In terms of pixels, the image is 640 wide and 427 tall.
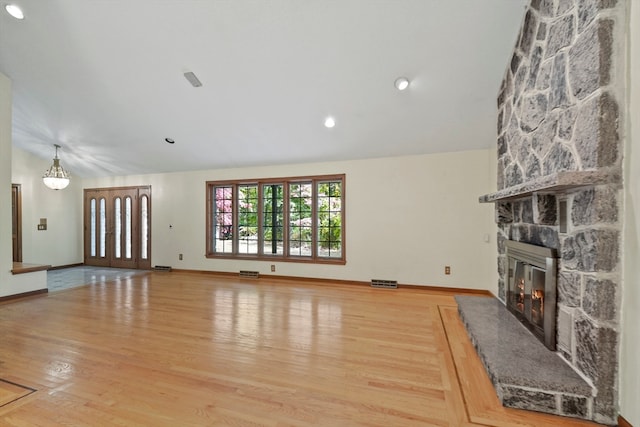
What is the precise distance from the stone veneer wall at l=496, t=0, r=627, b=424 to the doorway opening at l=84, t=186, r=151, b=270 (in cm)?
742

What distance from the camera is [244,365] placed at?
7.93ft

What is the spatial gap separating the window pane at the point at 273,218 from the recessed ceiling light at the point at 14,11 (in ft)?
12.8

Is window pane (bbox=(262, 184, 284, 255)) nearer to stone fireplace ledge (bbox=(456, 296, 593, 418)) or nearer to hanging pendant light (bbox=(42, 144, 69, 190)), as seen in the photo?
hanging pendant light (bbox=(42, 144, 69, 190))

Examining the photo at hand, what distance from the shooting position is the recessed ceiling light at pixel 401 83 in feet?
11.0

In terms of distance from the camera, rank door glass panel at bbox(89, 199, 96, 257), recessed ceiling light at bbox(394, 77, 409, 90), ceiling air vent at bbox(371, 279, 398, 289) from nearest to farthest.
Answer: recessed ceiling light at bbox(394, 77, 409, 90), ceiling air vent at bbox(371, 279, 398, 289), door glass panel at bbox(89, 199, 96, 257)

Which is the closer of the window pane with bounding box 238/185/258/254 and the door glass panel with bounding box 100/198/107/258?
the window pane with bounding box 238/185/258/254

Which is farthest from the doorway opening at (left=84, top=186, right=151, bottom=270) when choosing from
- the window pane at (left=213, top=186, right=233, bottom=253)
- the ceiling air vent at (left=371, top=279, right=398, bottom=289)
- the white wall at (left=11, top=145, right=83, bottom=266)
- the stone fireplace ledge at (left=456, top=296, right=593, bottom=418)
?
the stone fireplace ledge at (left=456, top=296, right=593, bottom=418)

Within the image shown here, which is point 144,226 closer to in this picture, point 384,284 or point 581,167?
point 384,284

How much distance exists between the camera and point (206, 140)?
508 cm

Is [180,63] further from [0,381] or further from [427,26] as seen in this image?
[0,381]

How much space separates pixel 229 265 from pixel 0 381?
4.00 meters

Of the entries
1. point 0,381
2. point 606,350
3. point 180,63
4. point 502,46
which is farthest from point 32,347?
point 502,46

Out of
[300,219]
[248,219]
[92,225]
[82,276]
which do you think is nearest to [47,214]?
[92,225]

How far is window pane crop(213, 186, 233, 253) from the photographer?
6.32 m
